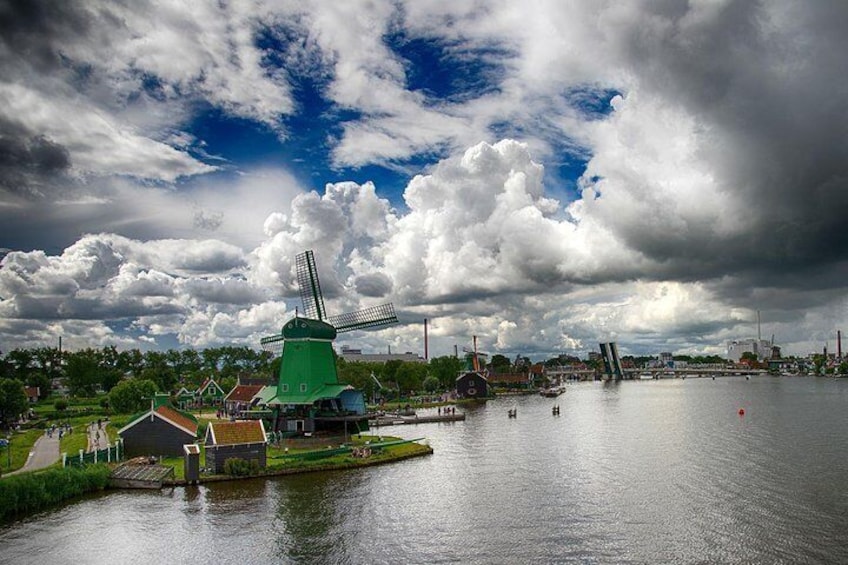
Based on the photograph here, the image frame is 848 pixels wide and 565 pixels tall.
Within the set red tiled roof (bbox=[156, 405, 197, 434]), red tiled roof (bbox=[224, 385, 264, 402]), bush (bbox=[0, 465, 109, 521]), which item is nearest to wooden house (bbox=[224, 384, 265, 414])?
red tiled roof (bbox=[224, 385, 264, 402])

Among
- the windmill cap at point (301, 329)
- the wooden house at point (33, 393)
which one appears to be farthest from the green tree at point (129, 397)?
the wooden house at point (33, 393)

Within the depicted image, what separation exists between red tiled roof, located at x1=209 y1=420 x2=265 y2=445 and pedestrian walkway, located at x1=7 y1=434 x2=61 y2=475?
11.7m

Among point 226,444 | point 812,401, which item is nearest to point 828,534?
point 226,444

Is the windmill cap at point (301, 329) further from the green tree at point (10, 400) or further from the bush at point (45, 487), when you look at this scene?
the green tree at point (10, 400)

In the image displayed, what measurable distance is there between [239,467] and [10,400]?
3731 cm

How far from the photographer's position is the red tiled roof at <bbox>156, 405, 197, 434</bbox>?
53812mm

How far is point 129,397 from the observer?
268 feet

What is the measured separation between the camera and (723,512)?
3844cm

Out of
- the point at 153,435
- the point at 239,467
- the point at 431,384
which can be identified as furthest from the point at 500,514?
the point at 431,384

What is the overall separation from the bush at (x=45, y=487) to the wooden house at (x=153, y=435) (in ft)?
22.2

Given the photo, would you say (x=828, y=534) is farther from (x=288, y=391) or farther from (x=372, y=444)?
(x=288, y=391)

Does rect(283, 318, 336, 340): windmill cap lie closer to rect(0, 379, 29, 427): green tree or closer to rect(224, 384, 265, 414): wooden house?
rect(224, 384, 265, 414): wooden house

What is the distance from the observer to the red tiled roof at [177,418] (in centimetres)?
5381

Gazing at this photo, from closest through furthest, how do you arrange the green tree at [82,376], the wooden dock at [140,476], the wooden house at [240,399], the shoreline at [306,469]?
the wooden dock at [140,476]
the shoreline at [306,469]
the wooden house at [240,399]
the green tree at [82,376]
